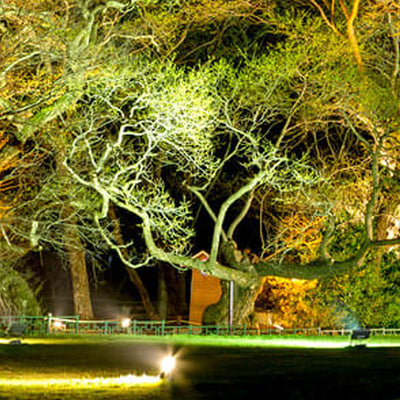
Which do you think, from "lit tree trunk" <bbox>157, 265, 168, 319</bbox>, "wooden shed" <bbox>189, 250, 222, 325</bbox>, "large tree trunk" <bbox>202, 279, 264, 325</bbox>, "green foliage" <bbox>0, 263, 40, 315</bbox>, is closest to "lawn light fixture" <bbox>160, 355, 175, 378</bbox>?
"large tree trunk" <bbox>202, 279, 264, 325</bbox>

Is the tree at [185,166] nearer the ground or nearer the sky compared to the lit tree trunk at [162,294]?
nearer the sky

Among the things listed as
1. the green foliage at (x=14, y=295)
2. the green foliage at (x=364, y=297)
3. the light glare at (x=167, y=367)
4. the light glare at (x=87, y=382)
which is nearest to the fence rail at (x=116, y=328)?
the green foliage at (x=14, y=295)

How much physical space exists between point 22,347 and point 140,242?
82.0ft

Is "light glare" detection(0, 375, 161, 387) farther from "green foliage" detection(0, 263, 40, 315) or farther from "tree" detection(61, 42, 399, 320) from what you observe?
"green foliage" detection(0, 263, 40, 315)

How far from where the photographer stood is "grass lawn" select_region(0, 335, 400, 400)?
38.4 feet

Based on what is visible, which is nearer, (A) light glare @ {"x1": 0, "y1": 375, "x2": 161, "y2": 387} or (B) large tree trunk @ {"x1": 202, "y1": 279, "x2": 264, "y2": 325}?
(A) light glare @ {"x1": 0, "y1": 375, "x2": 161, "y2": 387}

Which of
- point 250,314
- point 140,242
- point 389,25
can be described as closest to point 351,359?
point 250,314

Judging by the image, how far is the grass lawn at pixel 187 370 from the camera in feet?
38.4

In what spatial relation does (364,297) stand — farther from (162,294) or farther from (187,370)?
(187,370)

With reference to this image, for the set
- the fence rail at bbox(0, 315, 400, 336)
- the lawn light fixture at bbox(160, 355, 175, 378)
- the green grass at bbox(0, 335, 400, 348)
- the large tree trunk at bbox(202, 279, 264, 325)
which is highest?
the large tree trunk at bbox(202, 279, 264, 325)

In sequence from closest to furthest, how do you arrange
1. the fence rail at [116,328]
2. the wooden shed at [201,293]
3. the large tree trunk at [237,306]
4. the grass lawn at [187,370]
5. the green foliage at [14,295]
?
the grass lawn at [187,370], the fence rail at [116,328], the large tree trunk at [237,306], the green foliage at [14,295], the wooden shed at [201,293]

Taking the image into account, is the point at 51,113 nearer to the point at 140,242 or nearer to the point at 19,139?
the point at 19,139

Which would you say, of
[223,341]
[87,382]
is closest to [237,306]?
[223,341]

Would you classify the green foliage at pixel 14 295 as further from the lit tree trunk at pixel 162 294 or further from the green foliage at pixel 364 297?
the lit tree trunk at pixel 162 294
